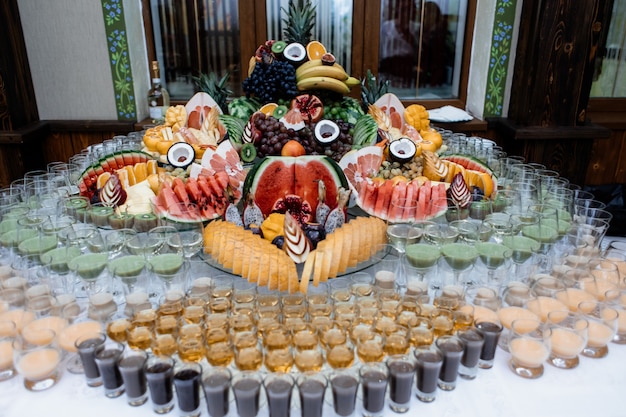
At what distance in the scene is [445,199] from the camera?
7.77ft

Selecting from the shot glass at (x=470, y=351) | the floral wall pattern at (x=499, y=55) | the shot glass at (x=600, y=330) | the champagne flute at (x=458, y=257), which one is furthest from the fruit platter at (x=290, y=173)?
the floral wall pattern at (x=499, y=55)

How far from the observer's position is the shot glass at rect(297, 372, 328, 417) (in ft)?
4.23

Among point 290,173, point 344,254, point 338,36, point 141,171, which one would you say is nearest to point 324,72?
point 290,173

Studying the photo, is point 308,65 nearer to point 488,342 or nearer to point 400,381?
point 488,342

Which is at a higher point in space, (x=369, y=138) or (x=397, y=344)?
(x=369, y=138)

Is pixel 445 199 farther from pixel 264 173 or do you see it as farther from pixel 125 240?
pixel 125 240

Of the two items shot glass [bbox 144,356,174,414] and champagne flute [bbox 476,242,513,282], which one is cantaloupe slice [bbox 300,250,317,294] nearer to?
shot glass [bbox 144,356,174,414]

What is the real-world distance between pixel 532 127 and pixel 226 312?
3.06 m

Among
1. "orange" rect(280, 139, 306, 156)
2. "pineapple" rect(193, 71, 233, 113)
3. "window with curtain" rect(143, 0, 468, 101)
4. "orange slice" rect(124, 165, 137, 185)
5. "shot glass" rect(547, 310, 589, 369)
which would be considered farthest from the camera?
"window with curtain" rect(143, 0, 468, 101)

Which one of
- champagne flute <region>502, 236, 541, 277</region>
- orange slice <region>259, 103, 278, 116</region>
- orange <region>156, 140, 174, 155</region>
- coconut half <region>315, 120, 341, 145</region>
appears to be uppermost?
orange slice <region>259, 103, 278, 116</region>

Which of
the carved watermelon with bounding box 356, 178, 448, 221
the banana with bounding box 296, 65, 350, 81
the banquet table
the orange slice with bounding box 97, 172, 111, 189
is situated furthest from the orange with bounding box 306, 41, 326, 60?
the banquet table

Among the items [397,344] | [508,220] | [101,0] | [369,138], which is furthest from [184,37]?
[397,344]

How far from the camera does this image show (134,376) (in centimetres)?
137

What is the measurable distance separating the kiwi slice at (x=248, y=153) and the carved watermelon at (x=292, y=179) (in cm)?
47
